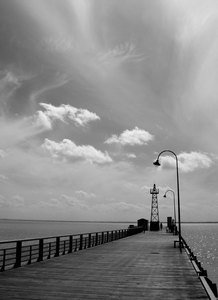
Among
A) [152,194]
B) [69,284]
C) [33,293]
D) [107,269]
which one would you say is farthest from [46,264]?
[152,194]

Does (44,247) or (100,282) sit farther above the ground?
(44,247)

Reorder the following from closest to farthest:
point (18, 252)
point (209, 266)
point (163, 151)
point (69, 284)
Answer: point (69, 284) < point (18, 252) < point (163, 151) < point (209, 266)

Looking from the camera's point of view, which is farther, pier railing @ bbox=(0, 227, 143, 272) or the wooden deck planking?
pier railing @ bbox=(0, 227, 143, 272)

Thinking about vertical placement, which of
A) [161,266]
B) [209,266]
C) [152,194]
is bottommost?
[209,266]

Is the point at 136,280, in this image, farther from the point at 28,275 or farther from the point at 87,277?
the point at 28,275

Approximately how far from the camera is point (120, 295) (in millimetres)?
8984

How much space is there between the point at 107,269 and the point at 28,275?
3.43 meters

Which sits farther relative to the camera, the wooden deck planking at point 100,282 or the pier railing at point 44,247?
the pier railing at point 44,247

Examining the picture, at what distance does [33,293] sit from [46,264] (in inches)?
225

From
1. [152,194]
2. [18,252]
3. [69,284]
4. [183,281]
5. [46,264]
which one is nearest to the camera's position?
[69,284]

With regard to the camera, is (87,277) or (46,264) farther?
(46,264)

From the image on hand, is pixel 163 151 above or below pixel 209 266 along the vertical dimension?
above

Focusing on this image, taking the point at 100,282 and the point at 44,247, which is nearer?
the point at 100,282

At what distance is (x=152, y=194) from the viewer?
248ft
